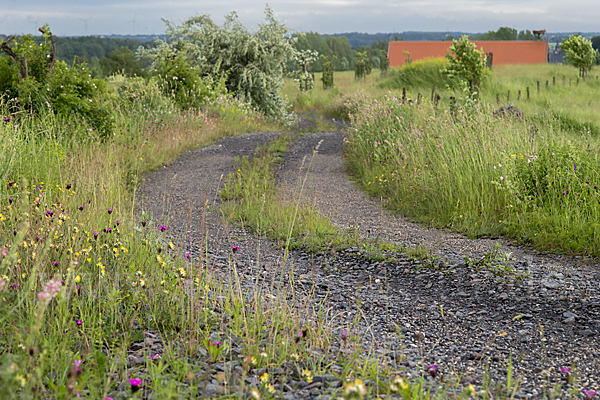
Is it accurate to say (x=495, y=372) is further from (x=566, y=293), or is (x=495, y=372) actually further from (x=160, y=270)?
(x=160, y=270)

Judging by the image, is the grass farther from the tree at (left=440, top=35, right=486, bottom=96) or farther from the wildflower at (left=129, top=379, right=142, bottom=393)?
the tree at (left=440, top=35, right=486, bottom=96)

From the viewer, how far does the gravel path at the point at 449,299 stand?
9.43 ft

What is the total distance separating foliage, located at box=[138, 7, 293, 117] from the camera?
18.5m

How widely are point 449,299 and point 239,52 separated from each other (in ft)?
54.0

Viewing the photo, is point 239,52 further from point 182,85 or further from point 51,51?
point 51,51

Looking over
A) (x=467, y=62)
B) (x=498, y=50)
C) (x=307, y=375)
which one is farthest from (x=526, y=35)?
(x=307, y=375)

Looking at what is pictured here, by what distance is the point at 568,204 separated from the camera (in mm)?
5211

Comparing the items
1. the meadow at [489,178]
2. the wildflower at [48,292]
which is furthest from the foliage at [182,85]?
the wildflower at [48,292]

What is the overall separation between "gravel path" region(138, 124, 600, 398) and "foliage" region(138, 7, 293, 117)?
518 inches

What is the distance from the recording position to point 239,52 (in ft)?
61.2

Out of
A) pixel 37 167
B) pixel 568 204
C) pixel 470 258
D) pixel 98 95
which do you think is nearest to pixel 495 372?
pixel 470 258

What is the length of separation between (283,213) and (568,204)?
313 cm

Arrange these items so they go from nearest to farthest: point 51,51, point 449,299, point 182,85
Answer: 1. point 449,299
2. point 51,51
3. point 182,85

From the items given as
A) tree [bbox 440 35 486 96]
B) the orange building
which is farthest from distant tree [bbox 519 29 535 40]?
tree [bbox 440 35 486 96]
